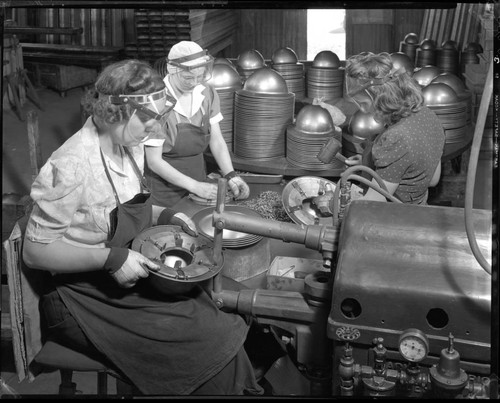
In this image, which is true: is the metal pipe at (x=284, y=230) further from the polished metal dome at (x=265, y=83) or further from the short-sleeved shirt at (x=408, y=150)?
the polished metal dome at (x=265, y=83)

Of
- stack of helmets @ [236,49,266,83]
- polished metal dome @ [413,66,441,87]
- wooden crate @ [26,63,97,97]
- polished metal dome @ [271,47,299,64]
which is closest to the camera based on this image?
polished metal dome @ [413,66,441,87]

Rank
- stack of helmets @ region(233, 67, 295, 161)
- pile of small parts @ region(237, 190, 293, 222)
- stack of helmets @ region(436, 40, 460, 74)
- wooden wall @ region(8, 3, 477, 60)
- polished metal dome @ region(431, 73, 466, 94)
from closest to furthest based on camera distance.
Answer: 1. pile of small parts @ region(237, 190, 293, 222)
2. stack of helmets @ region(233, 67, 295, 161)
3. polished metal dome @ region(431, 73, 466, 94)
4. wooden wall @ region(8, 3, 477, 60)
5. stack of helmets @ region(436, 40, 460, 74)

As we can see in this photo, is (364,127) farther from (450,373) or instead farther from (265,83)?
(450,373)

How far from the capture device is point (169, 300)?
2.61 m

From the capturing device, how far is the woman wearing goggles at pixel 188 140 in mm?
3621

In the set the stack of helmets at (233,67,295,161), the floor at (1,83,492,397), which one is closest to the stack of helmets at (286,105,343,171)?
the stack of helmets at (233,67,295,161)

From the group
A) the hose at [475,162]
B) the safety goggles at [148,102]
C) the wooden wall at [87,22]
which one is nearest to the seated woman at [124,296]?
the safety goggles at [148,102]

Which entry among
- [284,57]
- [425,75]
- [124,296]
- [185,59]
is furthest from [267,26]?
[124,296]

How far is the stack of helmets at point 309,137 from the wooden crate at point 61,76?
426cm

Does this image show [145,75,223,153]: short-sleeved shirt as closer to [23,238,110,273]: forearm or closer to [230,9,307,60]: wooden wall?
[23,238,110,273]: forearm

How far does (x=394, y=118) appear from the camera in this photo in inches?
132

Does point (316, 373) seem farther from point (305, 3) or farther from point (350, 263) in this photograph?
point (305, 3)

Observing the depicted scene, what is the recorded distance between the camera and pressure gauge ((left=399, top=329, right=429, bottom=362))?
7.07ft

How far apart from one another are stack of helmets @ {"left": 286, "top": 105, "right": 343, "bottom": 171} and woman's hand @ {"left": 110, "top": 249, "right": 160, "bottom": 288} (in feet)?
7.29
